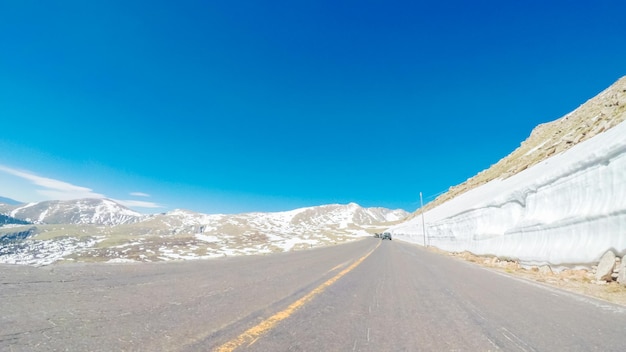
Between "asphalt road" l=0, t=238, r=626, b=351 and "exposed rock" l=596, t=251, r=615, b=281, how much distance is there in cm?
253

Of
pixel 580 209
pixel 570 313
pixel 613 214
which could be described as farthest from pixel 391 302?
pixel 580 209

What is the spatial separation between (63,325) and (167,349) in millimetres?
1182

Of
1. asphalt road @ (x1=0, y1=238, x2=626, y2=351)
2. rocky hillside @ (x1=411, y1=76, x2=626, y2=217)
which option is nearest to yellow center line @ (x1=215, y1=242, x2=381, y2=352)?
asphalt road @ (x1=0, y1=238, x2=626, y2=351)

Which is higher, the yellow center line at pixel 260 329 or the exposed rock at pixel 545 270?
the exposed rock at pixel 545 270

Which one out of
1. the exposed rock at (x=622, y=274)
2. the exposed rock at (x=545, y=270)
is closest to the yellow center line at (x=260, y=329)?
the exposed rock at (x=622, y=274)

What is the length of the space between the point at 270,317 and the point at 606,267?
29.8 ft

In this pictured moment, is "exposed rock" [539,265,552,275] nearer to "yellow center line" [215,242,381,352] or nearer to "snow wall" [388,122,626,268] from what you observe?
"snow wall" [388,122,626,268]

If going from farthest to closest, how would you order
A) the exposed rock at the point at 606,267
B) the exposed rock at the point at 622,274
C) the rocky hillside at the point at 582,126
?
the rocky hillside at the point at 582,126 < the exposed rock at the point at 606,267 < the exposed rock at the point at 622,274

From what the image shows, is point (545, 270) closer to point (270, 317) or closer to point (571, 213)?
point (571, 213)

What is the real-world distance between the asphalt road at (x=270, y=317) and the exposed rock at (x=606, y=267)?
2526mm

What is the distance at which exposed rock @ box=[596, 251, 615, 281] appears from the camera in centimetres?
770

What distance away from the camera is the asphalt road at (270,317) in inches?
111

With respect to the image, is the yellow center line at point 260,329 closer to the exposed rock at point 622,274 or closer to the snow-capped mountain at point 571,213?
the exposed rock at point 622,274

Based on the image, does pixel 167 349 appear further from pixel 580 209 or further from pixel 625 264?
pixel 580 209
